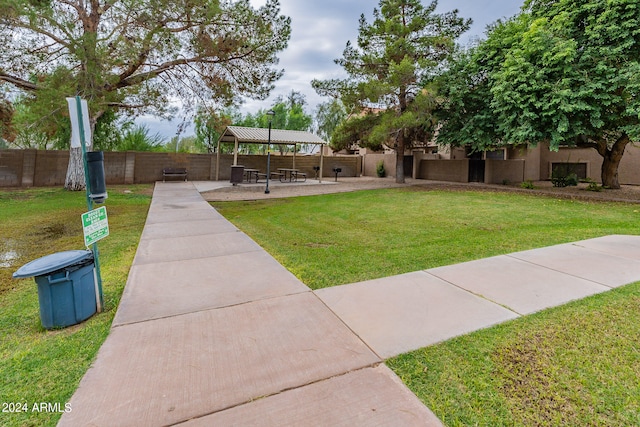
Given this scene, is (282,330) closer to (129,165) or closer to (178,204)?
(178,204)

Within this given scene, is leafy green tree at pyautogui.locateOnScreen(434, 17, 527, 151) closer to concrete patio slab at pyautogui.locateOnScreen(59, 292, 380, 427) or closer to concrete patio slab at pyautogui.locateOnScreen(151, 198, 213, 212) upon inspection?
concrete patio slab at pyautogui.locateOnScreen(151, 198, 213, 212)

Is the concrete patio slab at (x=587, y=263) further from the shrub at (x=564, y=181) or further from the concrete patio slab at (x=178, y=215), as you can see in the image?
the shrub at (x=564, y=181)

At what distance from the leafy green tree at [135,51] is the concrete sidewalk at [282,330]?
788cm

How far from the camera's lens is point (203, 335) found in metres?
2.64

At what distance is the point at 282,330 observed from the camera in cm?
272

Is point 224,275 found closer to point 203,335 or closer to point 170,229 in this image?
point 203,335

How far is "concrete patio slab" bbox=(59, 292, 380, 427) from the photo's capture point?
73.8 inches

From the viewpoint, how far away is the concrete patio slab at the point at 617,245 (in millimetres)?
4949

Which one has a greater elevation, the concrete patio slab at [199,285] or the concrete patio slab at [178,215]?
the concrete patio slab at [178,215]

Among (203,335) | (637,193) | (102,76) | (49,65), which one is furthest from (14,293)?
(637,193)

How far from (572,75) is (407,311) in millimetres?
12237

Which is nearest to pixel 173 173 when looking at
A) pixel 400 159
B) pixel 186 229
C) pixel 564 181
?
pixel 186 229

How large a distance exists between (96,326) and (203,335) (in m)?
1.02

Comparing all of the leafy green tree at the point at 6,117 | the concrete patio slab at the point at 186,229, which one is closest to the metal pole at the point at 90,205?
the concrete patio slab at the point at 186,229
